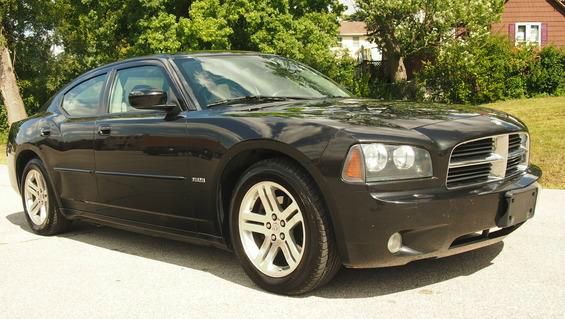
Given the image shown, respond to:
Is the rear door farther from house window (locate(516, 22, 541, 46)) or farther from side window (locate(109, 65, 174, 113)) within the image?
house window (locate(516, 22, 541, 46))

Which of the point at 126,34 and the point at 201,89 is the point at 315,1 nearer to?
the point at 126,34

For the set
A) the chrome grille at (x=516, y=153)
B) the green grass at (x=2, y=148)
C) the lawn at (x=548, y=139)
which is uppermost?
the chrome grille at (x=516, y=153)

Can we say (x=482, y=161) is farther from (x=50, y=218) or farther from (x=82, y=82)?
(x=50, y=218)

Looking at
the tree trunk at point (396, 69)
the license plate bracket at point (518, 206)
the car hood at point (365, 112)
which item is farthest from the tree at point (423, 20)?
the license plate bracket at point (518, 206)

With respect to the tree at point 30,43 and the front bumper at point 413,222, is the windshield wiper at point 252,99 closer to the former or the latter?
the front bumper at point 413,222

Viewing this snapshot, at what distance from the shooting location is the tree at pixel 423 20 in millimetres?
23953

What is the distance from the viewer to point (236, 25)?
78.7 ft

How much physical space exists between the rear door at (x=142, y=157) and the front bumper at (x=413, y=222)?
1368 mm

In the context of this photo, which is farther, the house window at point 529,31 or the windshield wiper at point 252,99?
the house window at point 529,31

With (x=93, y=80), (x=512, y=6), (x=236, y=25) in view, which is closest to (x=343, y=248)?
(x=93, y=80)

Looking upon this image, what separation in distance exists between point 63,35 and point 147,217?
25.0 m

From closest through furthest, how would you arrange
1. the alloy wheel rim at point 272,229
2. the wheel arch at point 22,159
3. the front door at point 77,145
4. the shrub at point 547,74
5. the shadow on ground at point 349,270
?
the alloy wheel rim at point 272,229, the shadow on ground at point 349,270, the front door at point 77,145, the wheel arch at point 22,159, the shrub at point 547,74

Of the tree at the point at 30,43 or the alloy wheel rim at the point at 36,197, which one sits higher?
the tree at the point at 30,43

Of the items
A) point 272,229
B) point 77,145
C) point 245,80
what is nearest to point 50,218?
point 77,145
